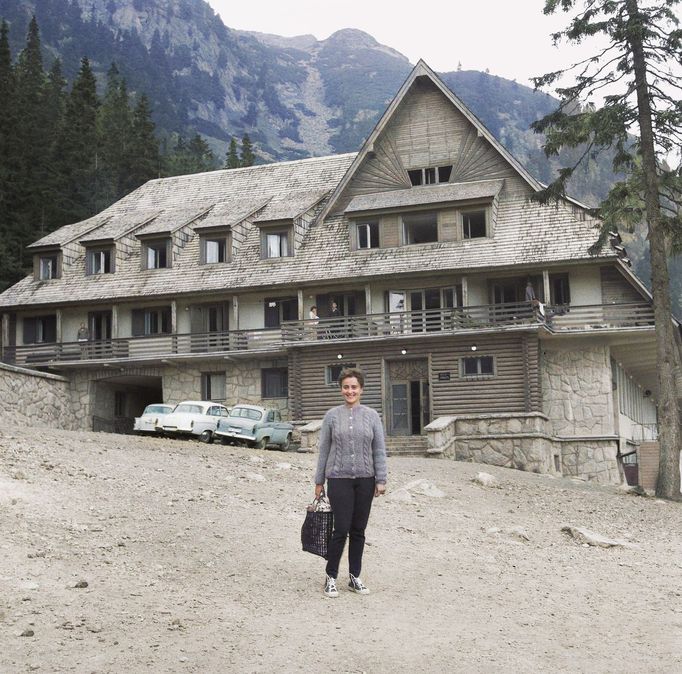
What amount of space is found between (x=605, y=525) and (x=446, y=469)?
7.11 meters

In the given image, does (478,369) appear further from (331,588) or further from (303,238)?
(331,588)

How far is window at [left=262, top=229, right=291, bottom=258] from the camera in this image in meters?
38.6

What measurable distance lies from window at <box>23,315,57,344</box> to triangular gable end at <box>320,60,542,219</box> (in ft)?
41.2

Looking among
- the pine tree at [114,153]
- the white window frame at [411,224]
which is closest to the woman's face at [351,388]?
the white window frame at [411,224]

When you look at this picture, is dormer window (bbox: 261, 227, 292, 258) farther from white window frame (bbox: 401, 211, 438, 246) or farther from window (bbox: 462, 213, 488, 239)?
window (bbox: 462, 213, 488, 239)

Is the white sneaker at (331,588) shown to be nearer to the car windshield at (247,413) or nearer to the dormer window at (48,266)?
the car windshield at (247,413)

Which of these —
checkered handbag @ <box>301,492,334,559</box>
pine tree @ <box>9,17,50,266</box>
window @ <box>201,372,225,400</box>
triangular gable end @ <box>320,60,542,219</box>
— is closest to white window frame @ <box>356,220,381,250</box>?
triangular gable end @ <box>320,60,542,219</box>

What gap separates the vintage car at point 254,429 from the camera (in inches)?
1193

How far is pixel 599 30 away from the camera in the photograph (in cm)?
2536

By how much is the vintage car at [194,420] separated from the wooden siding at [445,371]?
537 centimetres

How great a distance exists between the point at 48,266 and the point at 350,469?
3527cm

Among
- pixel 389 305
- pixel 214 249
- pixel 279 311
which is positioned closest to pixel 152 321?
pixel 214 249

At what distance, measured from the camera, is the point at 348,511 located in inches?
397

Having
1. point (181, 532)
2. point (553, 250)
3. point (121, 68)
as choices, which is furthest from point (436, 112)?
point (121, 68)
